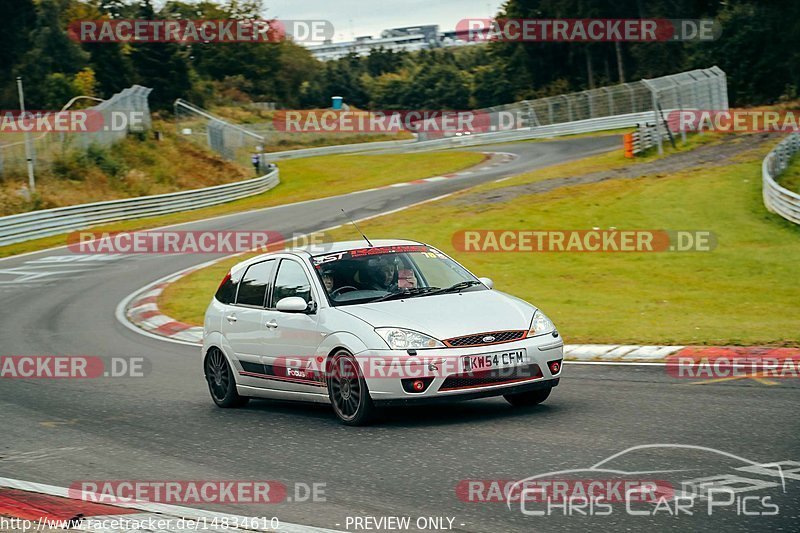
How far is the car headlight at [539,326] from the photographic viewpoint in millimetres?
8336

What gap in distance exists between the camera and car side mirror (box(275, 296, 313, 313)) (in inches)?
346

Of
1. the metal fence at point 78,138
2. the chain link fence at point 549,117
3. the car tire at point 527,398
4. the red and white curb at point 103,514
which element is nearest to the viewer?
the red and white curb at point 103,514

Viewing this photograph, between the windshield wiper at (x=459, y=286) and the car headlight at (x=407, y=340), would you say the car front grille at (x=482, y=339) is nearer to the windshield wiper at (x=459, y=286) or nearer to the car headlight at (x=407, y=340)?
the car headlight at (x=407, y=340)

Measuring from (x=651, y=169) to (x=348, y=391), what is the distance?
29244 mm

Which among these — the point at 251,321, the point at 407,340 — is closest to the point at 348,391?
the point at 407,340

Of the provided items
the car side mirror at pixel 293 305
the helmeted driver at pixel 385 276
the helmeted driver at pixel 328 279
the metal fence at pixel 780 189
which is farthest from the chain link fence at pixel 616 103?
the car side mirror at pixel 293 305

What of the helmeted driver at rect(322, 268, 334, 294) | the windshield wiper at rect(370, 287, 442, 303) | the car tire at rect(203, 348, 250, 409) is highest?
the helmeted driver at rect(322, 268, 334, 294)

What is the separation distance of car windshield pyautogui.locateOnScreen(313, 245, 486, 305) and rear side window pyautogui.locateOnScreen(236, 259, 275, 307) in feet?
2.21

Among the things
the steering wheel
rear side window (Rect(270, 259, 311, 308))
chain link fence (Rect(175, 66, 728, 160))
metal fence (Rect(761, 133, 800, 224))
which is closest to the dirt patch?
metal fence (Rect(761, 133, 800, 224))

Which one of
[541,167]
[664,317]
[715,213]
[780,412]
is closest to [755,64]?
[541,167]

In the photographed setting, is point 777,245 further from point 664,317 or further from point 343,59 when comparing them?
point 343,59

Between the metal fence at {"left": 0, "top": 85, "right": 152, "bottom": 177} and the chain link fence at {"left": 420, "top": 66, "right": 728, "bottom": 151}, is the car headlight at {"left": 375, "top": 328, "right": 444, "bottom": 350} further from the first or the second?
the chain link fence at {"left": 420, "top": 66, "right": 728, "bottom": 151}

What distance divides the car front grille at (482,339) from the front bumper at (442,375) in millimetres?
40

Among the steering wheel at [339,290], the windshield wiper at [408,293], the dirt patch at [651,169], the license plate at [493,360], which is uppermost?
the steering wheel at [339,290]
